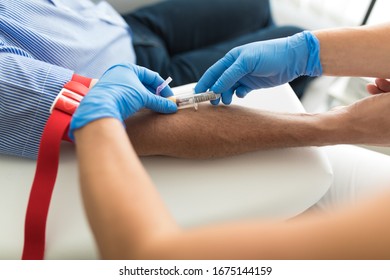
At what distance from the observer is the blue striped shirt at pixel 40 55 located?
28.4 inches

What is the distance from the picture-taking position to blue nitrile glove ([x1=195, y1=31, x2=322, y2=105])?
0.81 metres

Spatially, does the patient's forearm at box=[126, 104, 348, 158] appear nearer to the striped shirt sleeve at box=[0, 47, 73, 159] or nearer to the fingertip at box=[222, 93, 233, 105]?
the fingertip at box=[222, 93, 233, 105]

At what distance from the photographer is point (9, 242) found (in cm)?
67

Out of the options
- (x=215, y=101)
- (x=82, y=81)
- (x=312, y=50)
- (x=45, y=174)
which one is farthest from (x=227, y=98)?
(x=45, y=174)

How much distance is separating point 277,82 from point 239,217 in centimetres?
41

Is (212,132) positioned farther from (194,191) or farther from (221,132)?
(194,191)

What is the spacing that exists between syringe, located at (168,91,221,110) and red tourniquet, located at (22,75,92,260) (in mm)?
234

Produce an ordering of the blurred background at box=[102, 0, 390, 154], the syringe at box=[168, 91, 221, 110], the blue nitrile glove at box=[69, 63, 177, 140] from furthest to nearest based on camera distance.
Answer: the blurred background at box=[102, 0, 390, 154], the syringe at box=[168, 91, 221, 110], the blue nitrile glove at box=[69, 63, 177, 140]

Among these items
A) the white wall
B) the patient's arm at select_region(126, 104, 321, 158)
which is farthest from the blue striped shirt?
the white wall

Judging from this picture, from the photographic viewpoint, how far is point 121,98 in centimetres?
69

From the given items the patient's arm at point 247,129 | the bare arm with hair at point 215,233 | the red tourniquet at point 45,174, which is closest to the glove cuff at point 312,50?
the patient's arm at point 247,129

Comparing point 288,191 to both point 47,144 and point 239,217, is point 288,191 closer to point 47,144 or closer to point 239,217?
point 239,217

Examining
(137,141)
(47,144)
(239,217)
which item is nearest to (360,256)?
(239,217)

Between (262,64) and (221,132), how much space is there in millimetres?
200
